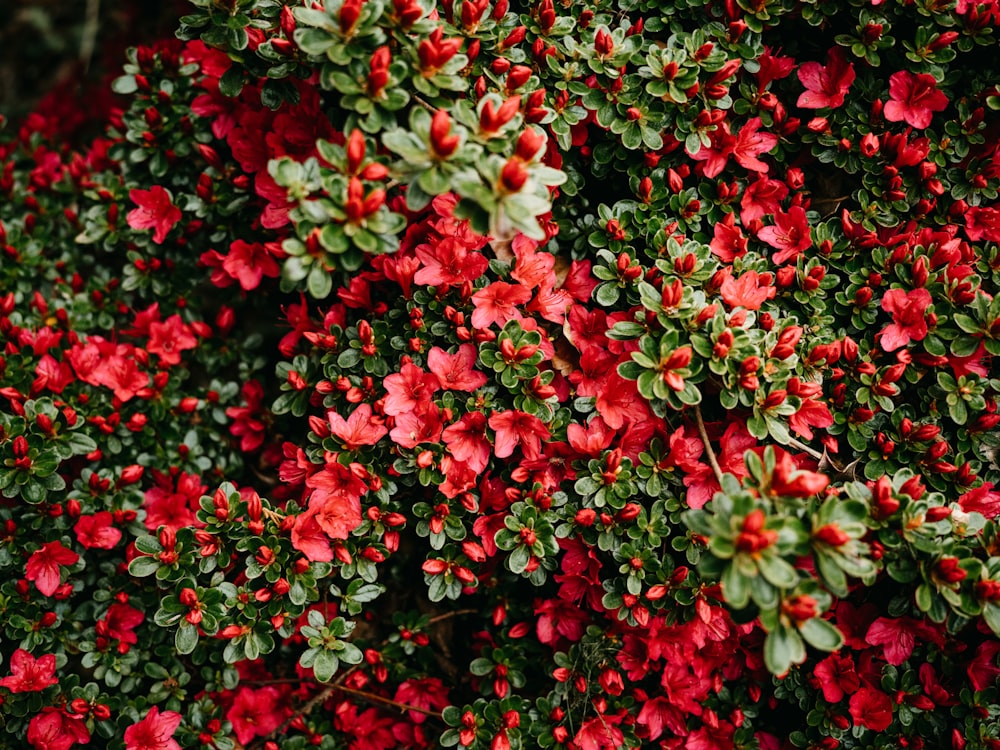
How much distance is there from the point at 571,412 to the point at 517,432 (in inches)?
7.2

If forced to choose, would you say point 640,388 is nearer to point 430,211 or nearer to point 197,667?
point 430,211

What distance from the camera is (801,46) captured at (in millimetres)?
2416

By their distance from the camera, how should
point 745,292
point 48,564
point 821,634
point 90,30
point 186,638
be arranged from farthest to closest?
point 90,30
point 48,564
point 745,292
point 186,638
point 821,634

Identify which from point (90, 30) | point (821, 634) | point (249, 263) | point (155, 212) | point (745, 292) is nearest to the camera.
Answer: point (821, 634)

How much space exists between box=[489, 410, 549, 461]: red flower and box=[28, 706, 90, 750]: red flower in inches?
58.4

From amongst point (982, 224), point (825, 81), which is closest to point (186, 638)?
point (825, 81)

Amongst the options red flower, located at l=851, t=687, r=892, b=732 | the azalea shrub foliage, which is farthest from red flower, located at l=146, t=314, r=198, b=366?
red flower, located at l=851, t=687, r=892, b=732

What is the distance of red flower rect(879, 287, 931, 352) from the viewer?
82.1 inches

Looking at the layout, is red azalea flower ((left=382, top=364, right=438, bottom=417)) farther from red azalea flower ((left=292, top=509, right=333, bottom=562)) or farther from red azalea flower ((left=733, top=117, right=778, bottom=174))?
red azalea flower ((left=733, top=117, right=778, bottom=174))

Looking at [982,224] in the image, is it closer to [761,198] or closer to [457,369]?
[761,198]

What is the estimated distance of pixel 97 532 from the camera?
221 cm

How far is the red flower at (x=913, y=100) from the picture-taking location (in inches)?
86.5

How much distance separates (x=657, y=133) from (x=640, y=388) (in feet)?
2.75

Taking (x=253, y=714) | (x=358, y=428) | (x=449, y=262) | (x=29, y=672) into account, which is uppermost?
(x=449, y=262)
